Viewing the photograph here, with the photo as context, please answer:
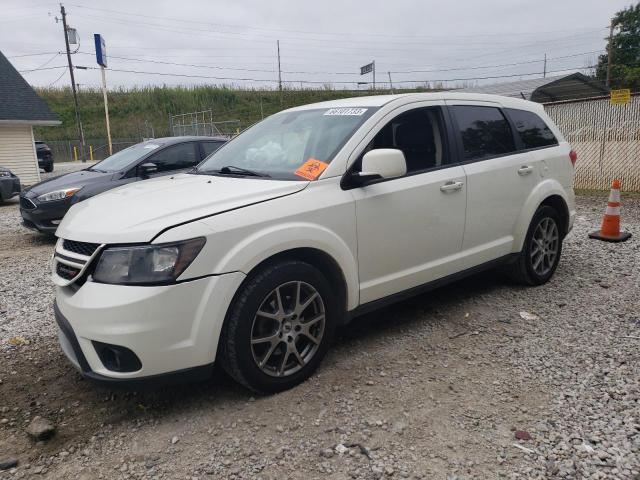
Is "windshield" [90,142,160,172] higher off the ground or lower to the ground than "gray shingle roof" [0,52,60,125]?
lower

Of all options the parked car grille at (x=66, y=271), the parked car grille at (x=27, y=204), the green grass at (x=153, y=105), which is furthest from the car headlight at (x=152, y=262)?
the green grass at (x=153, y=105)

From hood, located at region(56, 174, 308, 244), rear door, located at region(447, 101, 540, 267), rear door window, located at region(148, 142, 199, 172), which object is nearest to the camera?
hood, located at region(56, 174, 308, 244)

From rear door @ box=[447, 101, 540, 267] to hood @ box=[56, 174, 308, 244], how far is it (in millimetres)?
1612

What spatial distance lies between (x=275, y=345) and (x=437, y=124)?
2157 millimetres

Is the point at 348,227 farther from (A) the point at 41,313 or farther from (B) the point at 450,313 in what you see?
(A) the point at 41,313

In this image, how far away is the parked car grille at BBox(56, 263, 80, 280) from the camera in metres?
2.79

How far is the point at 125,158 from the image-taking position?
26.0 feet

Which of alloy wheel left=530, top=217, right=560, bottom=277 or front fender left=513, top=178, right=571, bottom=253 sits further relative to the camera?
alloy wheel left=530, top=217, right=560, bottom=277

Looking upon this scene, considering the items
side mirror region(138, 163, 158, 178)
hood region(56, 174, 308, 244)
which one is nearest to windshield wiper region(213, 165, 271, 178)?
hood region(56, 174, 308, 244)

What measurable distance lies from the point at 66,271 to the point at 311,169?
5.23 feet

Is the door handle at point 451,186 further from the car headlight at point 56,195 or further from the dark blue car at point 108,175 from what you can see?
the car headlight at point 56,195

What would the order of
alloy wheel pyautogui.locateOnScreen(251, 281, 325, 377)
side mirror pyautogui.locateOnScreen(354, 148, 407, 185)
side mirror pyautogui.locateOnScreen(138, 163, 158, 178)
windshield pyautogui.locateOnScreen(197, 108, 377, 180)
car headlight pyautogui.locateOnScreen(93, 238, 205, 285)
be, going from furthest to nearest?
side mirror pyautogui.locateOnScreen(138, 163, 158, 178), windshield pyautogui.locateOnScreen(197, 108, 377, 180), side mirror pyautogui.locateOnScreen(354, 148, 407, 185), alloy wheel pyautogui.locateOnScreen(251, 281, 325, 377), car headlight pyautogui.locateOnScreen(93, 238, 205, 285)

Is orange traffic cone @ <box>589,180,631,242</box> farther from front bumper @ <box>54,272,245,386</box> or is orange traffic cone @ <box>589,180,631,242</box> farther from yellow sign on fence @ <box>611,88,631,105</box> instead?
front bumper @ <box>54,272,245,386</box>

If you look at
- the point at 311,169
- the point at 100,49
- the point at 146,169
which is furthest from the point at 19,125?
the point at 311,169
